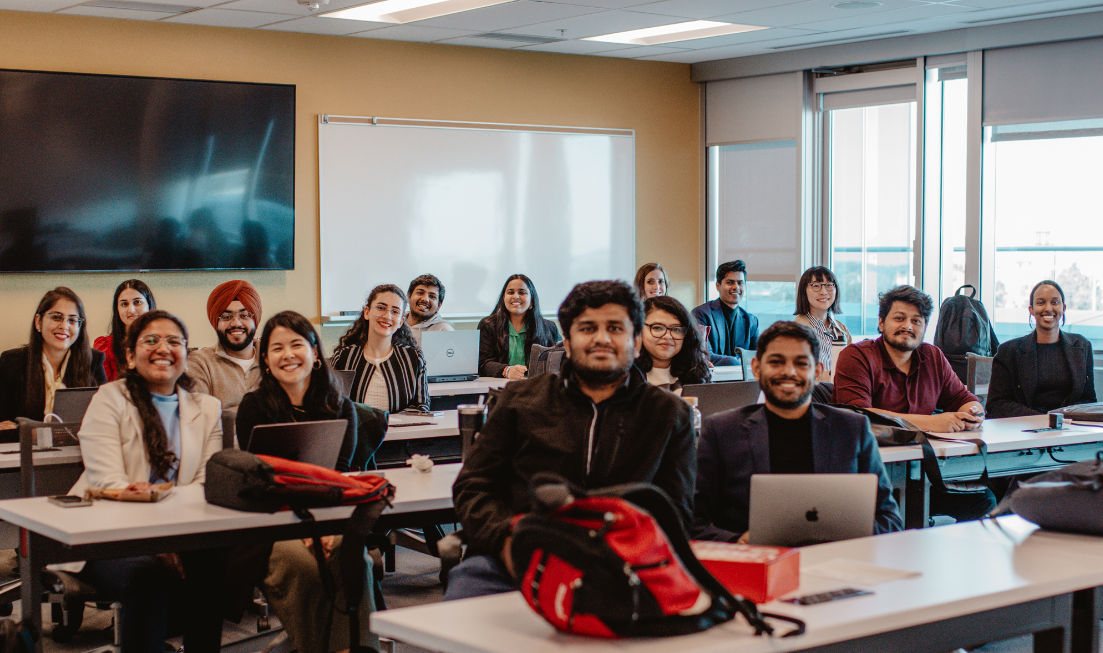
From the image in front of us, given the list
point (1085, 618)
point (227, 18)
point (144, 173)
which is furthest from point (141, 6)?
Result: point (1085, 618)

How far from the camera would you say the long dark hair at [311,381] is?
372cm

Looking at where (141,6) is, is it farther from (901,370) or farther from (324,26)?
(901,370)

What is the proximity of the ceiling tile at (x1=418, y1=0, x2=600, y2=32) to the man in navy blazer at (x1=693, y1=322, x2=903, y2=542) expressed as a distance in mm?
4311

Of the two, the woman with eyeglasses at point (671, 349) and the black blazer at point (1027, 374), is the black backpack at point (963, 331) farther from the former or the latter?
the woman with eyeglasses at point (671, 349)

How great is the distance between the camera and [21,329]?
6.91m

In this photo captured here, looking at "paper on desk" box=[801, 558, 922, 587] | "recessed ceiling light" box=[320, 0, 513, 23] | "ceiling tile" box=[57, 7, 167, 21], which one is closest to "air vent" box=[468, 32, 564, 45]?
"recessed ceiling light" box=[320, 0, 513, 23]

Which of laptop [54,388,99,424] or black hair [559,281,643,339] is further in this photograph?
laptop [54,388,99,424]

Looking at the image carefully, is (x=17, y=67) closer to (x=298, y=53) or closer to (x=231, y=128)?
(x=231, y=128)

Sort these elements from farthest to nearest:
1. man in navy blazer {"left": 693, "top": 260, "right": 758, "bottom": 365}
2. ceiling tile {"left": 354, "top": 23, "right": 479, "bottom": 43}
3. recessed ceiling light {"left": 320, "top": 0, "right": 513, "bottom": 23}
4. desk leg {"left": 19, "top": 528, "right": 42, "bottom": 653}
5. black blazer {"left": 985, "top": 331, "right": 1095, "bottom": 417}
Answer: ceiling tile {"left": 354, "top": 23, "right": 479, "bottom": 43} < man in navy blazer {"left": 693, "top": 260, "right": 758, "bottom": 365} < recessed ceiling light {"left": 320, "top": 0, "right": 513, "bottom": 23} < black blazer {"left": 985, "top": 331, "right": 1095, "bottom": 417} < desk leg {"left": 19, "top": 528, "right": 42, "bottom": 653}

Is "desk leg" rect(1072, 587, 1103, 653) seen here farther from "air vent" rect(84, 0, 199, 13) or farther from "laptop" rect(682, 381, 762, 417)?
"air vent" rect(84, 0, 199, 13)

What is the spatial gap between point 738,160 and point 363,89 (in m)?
3.33

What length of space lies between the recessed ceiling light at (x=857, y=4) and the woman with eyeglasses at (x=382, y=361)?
374 cm

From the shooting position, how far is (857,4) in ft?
23.1

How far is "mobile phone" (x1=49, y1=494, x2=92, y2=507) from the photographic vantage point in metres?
3.16
